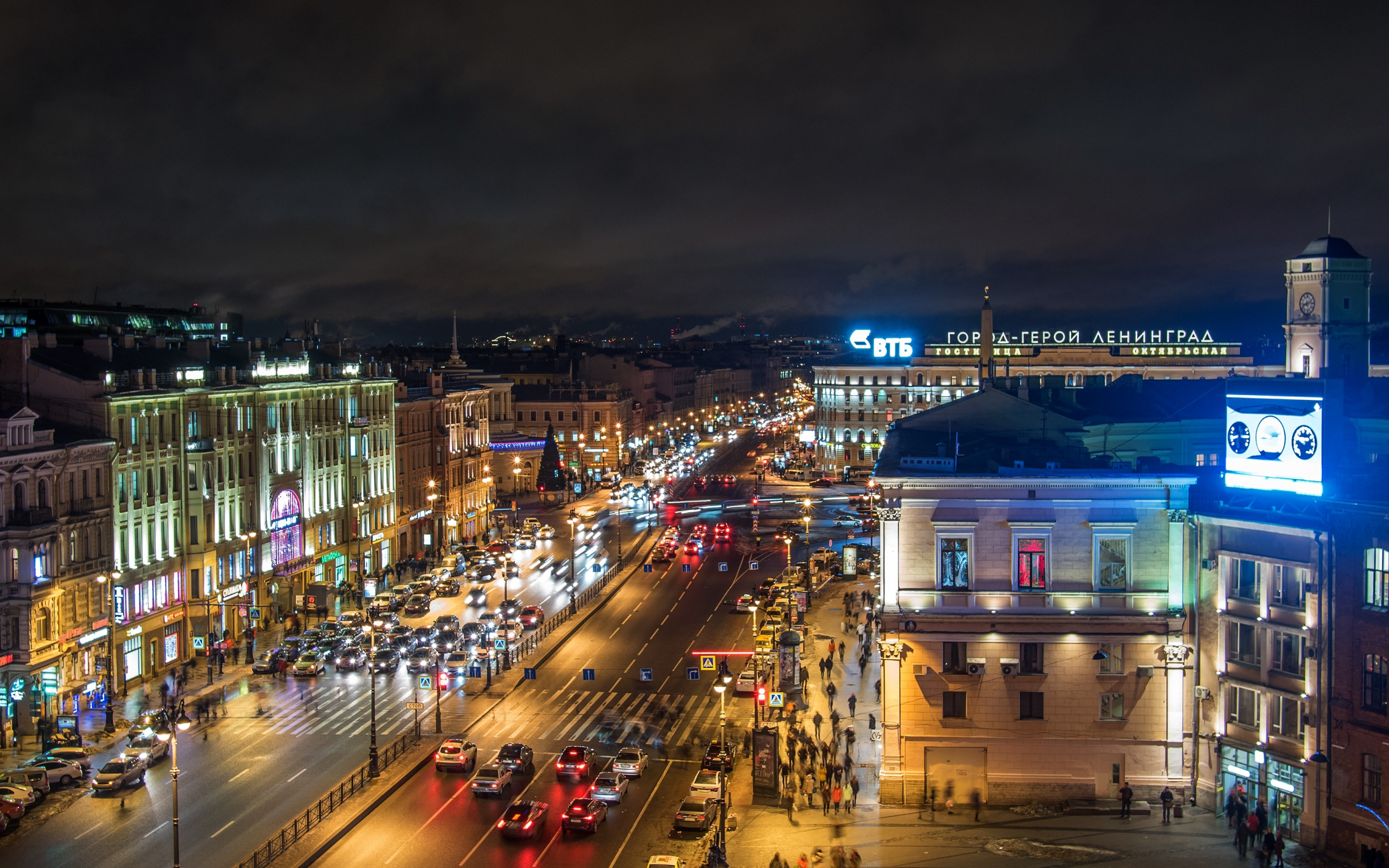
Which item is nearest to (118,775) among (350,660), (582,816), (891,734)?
(582,816)

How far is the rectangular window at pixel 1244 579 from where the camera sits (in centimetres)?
4291

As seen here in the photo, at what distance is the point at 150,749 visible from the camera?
50.5m

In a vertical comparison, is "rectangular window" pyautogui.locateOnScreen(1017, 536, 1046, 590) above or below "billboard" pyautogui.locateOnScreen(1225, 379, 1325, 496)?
below

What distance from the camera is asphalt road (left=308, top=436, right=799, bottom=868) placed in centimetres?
4047

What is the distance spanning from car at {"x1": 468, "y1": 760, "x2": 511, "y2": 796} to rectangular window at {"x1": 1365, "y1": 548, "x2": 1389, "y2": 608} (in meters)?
28.8

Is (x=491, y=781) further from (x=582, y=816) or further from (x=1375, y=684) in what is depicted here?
(x=1375, y=684)

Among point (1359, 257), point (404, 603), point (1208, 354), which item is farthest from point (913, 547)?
point (1208, 354)

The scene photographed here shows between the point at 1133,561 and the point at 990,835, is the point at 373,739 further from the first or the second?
the point at 1133,561

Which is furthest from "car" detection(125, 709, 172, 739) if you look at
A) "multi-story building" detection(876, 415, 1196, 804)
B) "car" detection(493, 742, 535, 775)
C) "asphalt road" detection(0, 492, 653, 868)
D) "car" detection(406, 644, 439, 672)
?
"multi-story building" detection(876, 415, 1196, 804)

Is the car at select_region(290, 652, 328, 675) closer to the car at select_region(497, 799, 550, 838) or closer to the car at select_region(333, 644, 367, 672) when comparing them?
the car at select_region(333, 644, 367, 672)

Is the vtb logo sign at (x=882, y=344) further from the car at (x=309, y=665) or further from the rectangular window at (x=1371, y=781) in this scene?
the rectangular window at (x=1371, y=781)

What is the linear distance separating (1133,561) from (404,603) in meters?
52.8

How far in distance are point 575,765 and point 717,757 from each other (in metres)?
5.25

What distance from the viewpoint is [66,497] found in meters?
60.0
